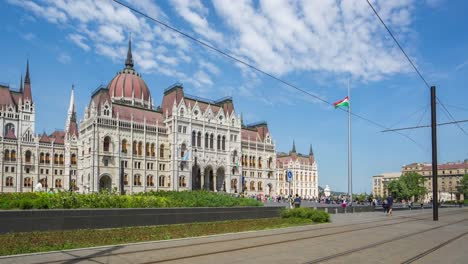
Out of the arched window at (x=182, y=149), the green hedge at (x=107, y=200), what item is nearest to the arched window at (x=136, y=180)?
the arched window at (x=182, y=149)

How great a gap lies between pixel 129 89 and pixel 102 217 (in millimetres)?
74648

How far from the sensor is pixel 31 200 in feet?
45.4

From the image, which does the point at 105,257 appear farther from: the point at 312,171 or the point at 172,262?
the point at 312,171

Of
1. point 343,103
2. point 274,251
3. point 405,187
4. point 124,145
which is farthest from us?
point 405,187

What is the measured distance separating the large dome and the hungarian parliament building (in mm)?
207

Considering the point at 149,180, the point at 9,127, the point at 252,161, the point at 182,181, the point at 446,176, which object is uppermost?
the point at 9,127

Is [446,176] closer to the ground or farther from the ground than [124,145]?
closer to the ground

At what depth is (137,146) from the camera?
72750 mm

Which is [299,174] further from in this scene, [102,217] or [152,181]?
[102,217]

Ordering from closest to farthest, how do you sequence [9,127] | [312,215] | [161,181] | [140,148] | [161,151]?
1. [312,215]
2. [140,148]
3. [161,181]
4. [161,151]
5. [9,127]

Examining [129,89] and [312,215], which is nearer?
[312,215]

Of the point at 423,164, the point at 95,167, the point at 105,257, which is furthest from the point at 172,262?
the point at 423,164

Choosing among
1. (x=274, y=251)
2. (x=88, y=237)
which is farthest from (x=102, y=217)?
(x=274, y=251)

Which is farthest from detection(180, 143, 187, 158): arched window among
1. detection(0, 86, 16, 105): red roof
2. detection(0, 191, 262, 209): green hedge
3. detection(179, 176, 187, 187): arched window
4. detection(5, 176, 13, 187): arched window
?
detection(0, 191, 262, 209): green hedge
